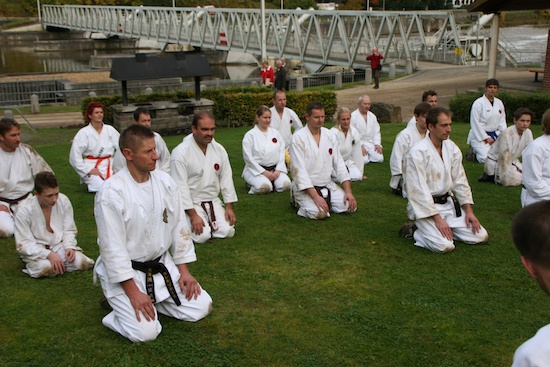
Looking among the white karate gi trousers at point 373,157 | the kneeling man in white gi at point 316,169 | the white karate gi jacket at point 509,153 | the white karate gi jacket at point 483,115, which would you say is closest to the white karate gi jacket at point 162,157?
the kneeling man in white gi at point 316,169

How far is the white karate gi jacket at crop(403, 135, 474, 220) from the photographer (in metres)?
6.88

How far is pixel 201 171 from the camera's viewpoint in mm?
7512

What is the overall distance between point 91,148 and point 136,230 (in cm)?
565

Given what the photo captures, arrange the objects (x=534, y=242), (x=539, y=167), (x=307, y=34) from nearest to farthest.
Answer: (x=534, y=242), (x=539, y=167), (x=307, y=34)

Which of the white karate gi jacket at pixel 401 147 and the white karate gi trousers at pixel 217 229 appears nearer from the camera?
the white karate gi trousers at pixel 217 229

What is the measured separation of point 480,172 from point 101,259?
7.88 metres

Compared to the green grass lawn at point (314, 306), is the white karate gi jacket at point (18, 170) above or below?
above

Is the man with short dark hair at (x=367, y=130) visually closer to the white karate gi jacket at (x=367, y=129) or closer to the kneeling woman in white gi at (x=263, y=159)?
the white karate gi jacket at (x=367, y=129)

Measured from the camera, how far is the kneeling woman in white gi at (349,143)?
993 centimetres

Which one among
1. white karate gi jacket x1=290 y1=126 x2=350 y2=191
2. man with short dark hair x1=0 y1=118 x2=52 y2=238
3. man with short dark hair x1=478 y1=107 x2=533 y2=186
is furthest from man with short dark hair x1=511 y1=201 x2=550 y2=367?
man with short dark hair x1=478 y1=107 x2=533 y2=186

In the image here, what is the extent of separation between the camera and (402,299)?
5633mm

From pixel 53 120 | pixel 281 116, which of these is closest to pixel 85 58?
pixel 53 120

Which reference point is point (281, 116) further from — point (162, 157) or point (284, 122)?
point (162, 157)

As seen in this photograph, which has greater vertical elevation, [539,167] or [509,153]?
[539,167]
